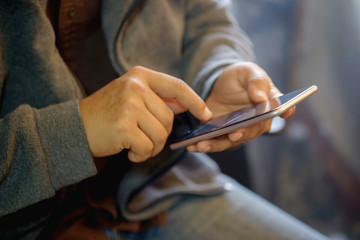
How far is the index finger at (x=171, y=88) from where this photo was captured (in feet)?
1.55

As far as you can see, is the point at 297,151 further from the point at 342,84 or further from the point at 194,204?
the point at 194,204

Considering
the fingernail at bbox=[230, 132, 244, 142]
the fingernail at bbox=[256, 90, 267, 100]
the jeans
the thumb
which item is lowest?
the jeans

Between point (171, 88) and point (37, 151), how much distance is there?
240mm

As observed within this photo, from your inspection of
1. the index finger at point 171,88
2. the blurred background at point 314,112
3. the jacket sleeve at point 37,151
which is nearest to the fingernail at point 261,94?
the index finger at point 171,88

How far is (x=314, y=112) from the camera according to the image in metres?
1.38

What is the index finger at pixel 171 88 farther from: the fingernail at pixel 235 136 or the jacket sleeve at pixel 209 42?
the jacket sleeve at pixel 209 42

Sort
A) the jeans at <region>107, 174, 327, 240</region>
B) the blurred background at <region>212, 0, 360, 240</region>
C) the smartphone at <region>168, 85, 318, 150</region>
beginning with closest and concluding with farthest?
the smartphone at <region>168, 85, 318, 150</region> < the jeans at <region>107, 174, 327, 240</region> < the blurred background at <region>212, 0, 360, 240</region>

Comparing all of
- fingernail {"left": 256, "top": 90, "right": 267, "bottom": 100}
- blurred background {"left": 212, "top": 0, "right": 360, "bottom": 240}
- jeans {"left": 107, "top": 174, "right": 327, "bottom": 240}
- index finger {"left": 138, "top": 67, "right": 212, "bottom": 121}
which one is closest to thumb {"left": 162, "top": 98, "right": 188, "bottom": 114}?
index finger {"left": 138, "top": 67, "right": 212, "bottom": 121}

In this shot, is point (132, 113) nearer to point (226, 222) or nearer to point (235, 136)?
point (235, 136)

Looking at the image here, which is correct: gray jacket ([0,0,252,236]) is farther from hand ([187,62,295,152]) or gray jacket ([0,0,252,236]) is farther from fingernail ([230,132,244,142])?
fingernail ([230,132,244,142])

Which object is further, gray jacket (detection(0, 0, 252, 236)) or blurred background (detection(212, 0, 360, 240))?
blurred background (detection(212, 0, 360, 240))

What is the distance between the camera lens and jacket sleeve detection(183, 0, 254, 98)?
0.72 metres

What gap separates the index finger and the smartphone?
0.19 feet

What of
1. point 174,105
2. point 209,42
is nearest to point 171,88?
point 174,105
